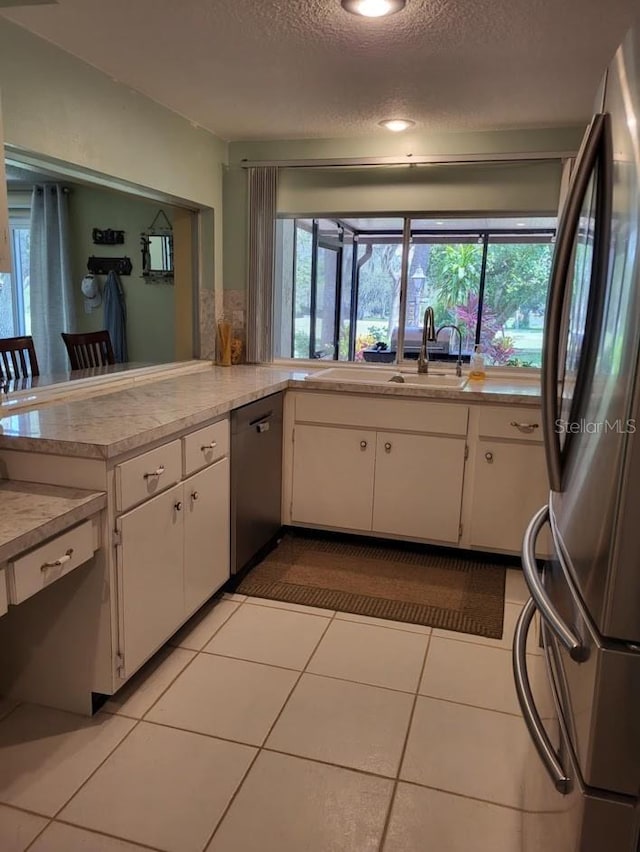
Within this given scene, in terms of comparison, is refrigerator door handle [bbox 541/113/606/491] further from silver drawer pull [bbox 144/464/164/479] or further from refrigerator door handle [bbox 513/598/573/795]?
silver drawer pull [bbox 144/464/164/479]

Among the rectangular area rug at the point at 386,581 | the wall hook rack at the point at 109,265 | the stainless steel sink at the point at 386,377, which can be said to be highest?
the wall hook rack at the point at 109,265

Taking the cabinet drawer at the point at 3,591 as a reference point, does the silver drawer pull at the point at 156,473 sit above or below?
above

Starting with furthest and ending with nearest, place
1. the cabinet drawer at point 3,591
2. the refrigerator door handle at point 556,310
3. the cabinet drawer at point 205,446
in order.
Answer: the cabinet drawer at point 205,446 < the cabinet drawer at point 3,591 < the refrigerator door handle at point 556,310

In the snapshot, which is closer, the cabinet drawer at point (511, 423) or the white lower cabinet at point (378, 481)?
the cabinet drawer at point (511, 423)

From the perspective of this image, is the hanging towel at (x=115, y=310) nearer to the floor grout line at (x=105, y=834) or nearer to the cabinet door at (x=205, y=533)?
the cabinet door at (x=205, y=533)

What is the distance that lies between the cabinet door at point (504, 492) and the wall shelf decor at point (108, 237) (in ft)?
10.9

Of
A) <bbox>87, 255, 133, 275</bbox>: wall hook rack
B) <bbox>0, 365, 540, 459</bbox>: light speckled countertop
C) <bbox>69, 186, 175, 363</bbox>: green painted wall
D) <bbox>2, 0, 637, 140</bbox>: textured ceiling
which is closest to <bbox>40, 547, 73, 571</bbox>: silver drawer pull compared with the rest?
<bbox>0, 365, 540, 459</bbox>: light speckled countertop

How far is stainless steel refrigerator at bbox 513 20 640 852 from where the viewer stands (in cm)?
81

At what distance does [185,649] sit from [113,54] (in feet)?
7.44

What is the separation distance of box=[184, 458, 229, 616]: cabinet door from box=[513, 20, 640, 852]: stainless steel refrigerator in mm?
1470

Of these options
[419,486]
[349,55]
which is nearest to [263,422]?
[419,486]

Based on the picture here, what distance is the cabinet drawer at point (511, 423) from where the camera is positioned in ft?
9.86

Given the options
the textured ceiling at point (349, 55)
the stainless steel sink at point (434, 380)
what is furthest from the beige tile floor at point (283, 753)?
the textured ceiling at point (349, 55)

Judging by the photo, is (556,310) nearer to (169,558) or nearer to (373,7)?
(373,7)
